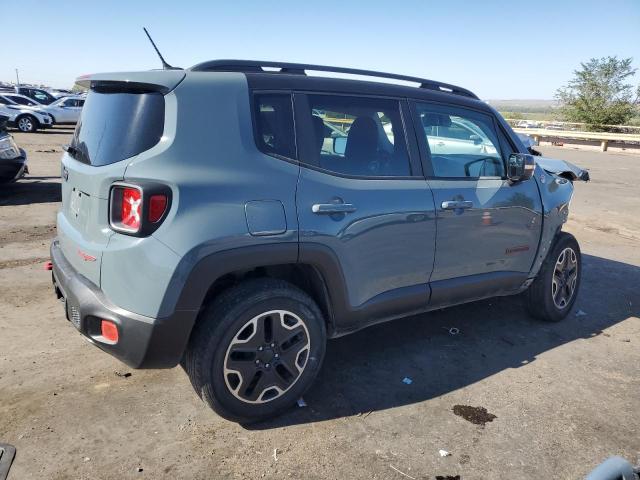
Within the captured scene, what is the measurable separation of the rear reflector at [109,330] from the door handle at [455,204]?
2111mm

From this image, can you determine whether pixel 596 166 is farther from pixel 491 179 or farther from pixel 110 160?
pixel 110 160

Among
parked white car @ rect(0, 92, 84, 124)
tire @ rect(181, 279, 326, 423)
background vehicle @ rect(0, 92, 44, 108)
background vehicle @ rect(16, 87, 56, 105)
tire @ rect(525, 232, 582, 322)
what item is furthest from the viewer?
background vehicle @ rect(16, 87, 56, 105)

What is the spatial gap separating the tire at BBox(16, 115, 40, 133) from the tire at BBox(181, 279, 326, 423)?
23786 millimetres

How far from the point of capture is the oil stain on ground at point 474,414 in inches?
120

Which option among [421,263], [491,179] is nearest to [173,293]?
[421,263]

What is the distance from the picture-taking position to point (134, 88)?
106 inches

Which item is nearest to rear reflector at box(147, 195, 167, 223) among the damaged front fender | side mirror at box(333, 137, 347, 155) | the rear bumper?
the rear bumper

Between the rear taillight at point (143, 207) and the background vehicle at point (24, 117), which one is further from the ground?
the rear taillight at point (143, 207)

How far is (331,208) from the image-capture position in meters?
2.86

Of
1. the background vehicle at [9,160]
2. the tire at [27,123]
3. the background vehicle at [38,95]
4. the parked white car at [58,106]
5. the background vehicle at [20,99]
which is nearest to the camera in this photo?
the background vehicle at [9,160]

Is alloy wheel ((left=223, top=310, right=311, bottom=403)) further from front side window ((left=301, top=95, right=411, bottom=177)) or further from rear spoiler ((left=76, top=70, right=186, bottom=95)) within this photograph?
rear spoiler ((left=76, top=70, right=186, bottom=95))

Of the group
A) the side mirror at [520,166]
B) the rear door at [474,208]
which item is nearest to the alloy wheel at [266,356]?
the rear door at [474,208]

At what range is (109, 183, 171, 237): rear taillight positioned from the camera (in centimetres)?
240

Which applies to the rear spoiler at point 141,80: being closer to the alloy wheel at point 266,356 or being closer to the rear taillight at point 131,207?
the rear taillight at point 131,207
